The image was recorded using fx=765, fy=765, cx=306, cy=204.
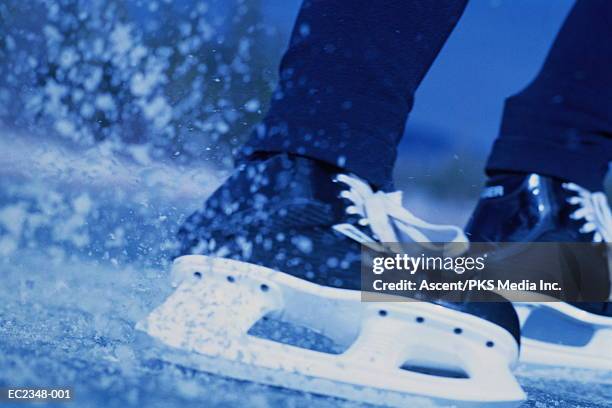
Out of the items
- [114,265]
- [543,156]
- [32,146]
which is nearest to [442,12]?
[543,156]

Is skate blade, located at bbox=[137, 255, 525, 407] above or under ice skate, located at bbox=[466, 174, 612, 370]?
under

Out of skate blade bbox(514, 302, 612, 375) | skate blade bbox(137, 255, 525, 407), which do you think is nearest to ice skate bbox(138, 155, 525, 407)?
skate blade bbox(137, 255, 525, 407)

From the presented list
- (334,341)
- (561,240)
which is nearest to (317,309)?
(334,341)

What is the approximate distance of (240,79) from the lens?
1356 mm

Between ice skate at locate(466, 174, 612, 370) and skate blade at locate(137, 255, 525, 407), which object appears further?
ice skate at locate(466, 174, 612, 370)

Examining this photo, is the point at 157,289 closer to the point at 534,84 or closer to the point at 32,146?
the point at 534,84

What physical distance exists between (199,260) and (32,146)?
68cm

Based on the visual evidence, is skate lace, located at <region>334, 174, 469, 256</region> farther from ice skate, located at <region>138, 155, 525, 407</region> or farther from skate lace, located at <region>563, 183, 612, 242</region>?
skate lace, located at <region>563, 183, 612, 242</region>

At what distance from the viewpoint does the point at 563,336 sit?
0.73 m

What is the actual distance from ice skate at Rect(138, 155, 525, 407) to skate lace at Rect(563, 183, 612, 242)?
0.17 m

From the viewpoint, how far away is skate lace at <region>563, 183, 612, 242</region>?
28.5 inches

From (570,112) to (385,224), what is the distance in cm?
28

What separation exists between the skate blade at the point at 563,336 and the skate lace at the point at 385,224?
139 millimetres

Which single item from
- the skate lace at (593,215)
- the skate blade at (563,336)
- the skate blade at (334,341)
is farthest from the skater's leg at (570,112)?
the skate blade at (334,341)
